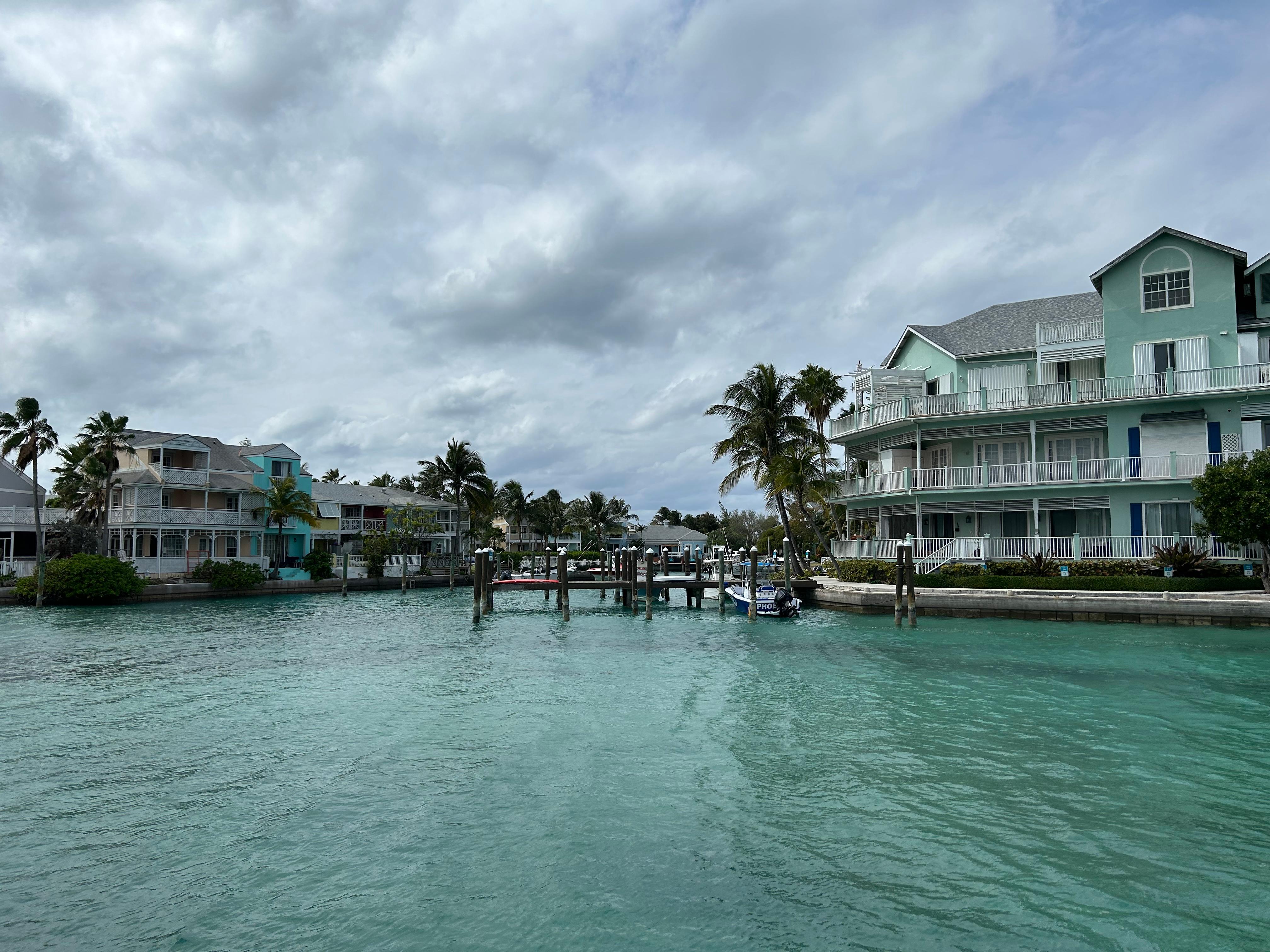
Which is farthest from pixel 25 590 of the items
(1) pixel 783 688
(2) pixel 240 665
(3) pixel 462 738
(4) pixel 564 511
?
(4) pixel 564 511

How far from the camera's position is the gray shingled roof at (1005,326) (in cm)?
3691

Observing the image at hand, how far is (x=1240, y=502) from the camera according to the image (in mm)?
25375

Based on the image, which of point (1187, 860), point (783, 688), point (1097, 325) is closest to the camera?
point (1187, 860)

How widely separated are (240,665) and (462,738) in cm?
1147

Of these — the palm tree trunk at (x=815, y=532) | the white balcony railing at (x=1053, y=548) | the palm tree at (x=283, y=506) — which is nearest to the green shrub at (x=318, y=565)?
the palm tree at (x=283, y=506)

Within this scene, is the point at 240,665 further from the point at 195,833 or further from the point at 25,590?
the point at 25,590

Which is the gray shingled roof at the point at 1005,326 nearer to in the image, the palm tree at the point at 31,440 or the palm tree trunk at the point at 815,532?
the palm tree trunk at the point at 815,532

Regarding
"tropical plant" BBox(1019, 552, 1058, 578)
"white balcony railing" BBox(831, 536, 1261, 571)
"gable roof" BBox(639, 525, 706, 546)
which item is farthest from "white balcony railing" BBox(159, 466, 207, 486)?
"gable roof" BBox(639, 525, 706, 546)

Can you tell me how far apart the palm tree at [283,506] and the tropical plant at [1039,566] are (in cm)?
4339

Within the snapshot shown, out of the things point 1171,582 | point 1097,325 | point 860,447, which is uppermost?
point 1097,325

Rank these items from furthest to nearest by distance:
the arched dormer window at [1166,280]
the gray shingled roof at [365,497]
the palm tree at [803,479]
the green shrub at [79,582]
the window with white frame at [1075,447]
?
the gray shingled roof at [365,497] < the palm tree at [803,479] < the green shrub at [79,582] < the window with white frame at [1075,447] < the arched dormer window at [1166,280]

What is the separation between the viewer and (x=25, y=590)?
39250 millimetres

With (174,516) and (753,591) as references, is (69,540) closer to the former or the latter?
(174,516)

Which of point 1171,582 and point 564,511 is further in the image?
point 564,511
